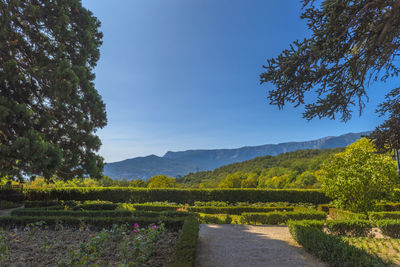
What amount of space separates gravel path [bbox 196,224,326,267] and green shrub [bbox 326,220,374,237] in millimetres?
1654

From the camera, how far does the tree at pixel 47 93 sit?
7.34 m

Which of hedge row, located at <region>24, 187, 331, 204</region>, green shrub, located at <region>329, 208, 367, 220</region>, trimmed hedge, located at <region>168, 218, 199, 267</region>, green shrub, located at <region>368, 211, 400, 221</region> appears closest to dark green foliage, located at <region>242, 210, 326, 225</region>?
green shrub, located at <region>329, 208, 367, 220</region>

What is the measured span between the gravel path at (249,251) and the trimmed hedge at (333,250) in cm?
23

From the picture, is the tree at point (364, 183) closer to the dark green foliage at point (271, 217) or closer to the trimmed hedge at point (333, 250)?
the dark green foliage at point (271, 217)

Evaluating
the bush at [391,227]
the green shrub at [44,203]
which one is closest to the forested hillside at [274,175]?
the bush at [391,227]

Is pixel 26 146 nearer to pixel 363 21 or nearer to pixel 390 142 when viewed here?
pixel 363 21

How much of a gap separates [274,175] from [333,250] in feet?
169

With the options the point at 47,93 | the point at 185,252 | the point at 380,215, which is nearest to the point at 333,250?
the point at 185,252

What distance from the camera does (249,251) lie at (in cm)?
611

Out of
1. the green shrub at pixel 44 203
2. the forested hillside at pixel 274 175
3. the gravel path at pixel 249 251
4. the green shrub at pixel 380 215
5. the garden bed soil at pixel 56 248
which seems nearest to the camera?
the garden bed soil at pixel 56 248

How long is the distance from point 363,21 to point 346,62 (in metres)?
0.85

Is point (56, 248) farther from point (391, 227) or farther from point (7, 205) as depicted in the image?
point (7, 205)

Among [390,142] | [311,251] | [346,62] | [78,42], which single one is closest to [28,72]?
[78,42]

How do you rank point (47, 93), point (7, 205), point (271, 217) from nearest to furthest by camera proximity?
point (47, 93) → point (271, 217) → point (7, 205)
